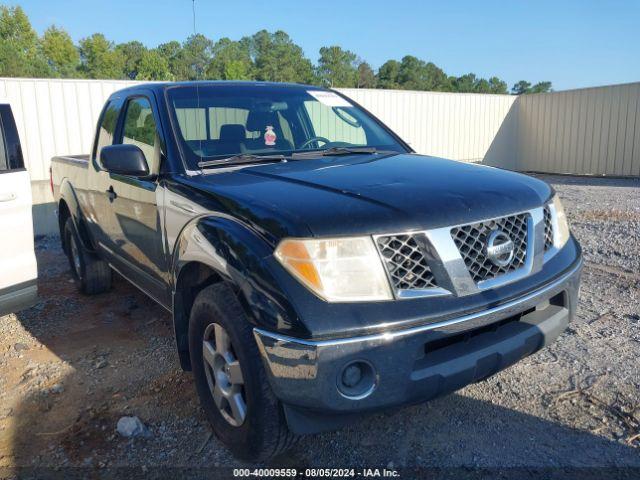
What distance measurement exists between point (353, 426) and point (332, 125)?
7.01 feet

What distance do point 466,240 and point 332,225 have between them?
58cm

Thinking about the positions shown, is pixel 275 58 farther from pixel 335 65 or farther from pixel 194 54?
pixel 194 54

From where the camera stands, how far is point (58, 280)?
605 centimetres

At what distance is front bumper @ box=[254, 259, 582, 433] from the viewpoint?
1967 millimetres

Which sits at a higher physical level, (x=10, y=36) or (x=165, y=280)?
(x=10, y=36)

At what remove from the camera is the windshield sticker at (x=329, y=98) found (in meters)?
4.04

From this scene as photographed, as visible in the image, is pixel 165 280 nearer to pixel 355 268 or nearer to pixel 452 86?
pixel 355 268

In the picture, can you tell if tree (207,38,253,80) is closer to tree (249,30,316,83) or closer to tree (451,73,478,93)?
tree (249,30,316,83)

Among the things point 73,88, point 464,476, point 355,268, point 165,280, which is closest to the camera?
point 355,268

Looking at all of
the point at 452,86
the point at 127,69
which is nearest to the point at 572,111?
the point at 127,69

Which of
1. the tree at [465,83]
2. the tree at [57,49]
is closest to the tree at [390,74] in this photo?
the tree at [465,83]

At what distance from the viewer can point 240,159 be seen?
10.3ft

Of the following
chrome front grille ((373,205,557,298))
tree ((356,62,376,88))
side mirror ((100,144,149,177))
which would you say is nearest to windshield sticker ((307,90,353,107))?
side mirror ((100,144,149,177))

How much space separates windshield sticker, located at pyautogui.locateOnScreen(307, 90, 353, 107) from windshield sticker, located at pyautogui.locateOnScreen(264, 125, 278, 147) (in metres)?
0.65
